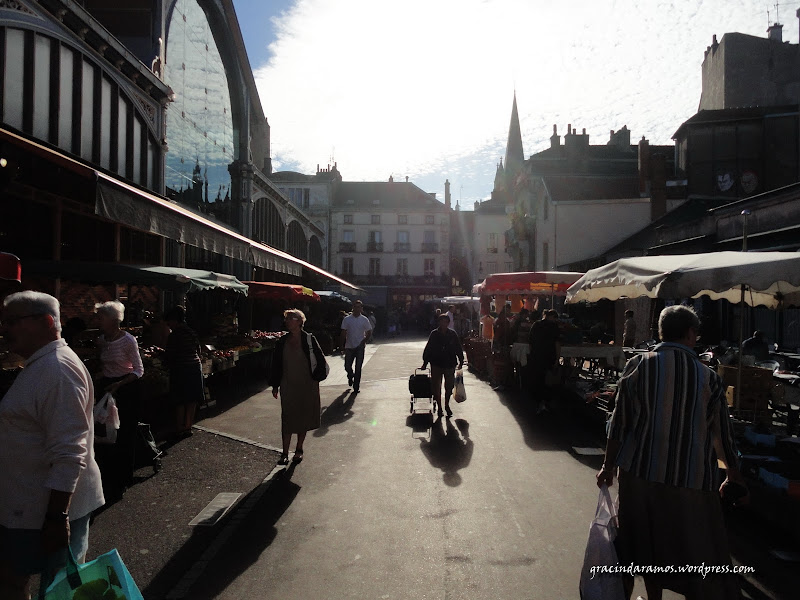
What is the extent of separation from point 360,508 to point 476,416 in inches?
185

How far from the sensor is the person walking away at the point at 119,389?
521cm

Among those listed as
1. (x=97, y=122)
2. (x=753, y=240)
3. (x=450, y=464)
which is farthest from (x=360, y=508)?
(x=753, y=240)

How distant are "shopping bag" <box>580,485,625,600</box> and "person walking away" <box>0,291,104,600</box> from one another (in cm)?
244

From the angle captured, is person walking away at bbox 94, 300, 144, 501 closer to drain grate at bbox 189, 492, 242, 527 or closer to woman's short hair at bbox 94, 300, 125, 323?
woman's short hair at bbox 94, 300, 125, 323

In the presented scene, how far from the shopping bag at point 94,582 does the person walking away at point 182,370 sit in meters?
5.54

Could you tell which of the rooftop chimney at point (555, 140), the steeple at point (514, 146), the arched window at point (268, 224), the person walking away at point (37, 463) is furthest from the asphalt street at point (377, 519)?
the steeple at point (514, 146)

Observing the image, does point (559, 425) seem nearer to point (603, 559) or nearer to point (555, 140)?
point (603, 559)

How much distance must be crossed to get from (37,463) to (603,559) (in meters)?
2.66

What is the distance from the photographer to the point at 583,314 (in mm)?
24672

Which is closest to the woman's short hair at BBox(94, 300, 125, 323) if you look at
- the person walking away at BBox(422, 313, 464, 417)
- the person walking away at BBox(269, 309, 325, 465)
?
the person walking away at BBox(269, 309, 325, 465)

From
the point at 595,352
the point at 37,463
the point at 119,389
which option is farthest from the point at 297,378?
the point at 595,352

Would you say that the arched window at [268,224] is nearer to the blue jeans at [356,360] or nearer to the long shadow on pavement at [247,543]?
the blue jeans at [356,360]

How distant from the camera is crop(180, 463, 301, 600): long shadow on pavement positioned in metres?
3.59

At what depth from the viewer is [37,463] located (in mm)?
2305
